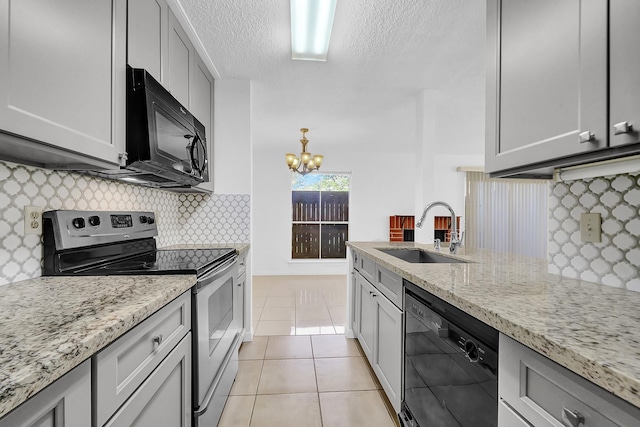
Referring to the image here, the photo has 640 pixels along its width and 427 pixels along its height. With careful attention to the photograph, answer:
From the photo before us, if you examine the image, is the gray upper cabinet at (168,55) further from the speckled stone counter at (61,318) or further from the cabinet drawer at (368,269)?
the cabinet drawer at (368,269)

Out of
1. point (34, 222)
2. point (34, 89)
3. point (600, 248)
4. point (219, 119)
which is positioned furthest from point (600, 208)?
point (219, 119)

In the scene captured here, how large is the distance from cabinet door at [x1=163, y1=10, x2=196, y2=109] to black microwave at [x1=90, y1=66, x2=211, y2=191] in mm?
263

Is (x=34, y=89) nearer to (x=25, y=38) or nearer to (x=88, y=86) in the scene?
(x=25, y=38)

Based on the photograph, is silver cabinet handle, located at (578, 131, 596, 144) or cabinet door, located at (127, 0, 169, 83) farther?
cabinet door, located at (127, 0, 169, 83)

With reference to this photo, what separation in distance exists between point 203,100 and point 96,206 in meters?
1.24

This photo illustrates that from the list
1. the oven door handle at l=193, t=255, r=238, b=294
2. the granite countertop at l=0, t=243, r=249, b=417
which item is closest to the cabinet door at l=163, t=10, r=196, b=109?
the oven door handle at l=193, t=255, r=238, b=294

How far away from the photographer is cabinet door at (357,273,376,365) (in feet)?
6.75

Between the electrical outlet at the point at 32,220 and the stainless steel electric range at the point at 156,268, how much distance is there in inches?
0.8

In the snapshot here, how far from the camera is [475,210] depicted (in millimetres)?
6105

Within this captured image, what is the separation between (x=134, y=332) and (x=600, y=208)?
5.16 ft

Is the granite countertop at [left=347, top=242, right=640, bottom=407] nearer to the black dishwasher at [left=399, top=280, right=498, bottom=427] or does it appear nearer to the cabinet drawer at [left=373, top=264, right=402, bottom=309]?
the black dishwasher at [left=399, top=280, right=498, bottom=427]

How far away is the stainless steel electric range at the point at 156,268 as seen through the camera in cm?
126

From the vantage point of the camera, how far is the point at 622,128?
27.5 inches

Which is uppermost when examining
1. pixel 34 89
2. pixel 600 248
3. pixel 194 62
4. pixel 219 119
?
pixel 194 62
